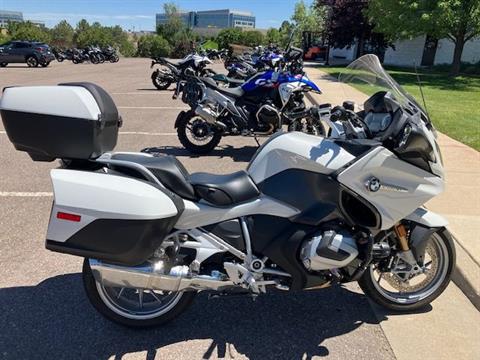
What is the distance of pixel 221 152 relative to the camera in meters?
7.70

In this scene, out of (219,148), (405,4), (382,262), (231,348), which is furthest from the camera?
(405,4)

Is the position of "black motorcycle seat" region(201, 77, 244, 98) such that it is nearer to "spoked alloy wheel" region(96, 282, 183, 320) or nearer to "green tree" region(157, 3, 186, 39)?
"spoked alloy wheel" region(96, 282, 183, 320)

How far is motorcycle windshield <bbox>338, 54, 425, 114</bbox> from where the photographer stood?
2893 mm

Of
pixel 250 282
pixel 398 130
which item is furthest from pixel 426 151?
pixel 250 282

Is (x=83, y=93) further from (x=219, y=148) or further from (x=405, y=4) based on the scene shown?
(x=405, y=4)

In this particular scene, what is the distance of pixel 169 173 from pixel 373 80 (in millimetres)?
1505

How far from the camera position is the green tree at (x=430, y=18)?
1845 cm

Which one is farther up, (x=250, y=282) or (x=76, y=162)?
(x=76, y=162)

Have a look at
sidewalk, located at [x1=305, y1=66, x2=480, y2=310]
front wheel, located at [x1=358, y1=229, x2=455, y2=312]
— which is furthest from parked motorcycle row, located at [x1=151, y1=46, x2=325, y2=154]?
front wheel, located at [x1=358, y1=229, x2=455, y2=312]

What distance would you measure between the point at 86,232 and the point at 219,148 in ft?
18.2

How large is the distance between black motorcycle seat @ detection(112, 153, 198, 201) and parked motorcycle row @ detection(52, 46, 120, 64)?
3782cm

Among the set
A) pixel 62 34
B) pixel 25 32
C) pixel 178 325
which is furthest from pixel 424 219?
pixel 62 34

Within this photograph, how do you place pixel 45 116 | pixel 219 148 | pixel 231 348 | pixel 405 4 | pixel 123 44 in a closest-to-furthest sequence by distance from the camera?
pixel 45 116 → pixel 231 348 → pixel 219 148 → pixel 405 4 → pixel 123 44

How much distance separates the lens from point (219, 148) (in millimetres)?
7961
